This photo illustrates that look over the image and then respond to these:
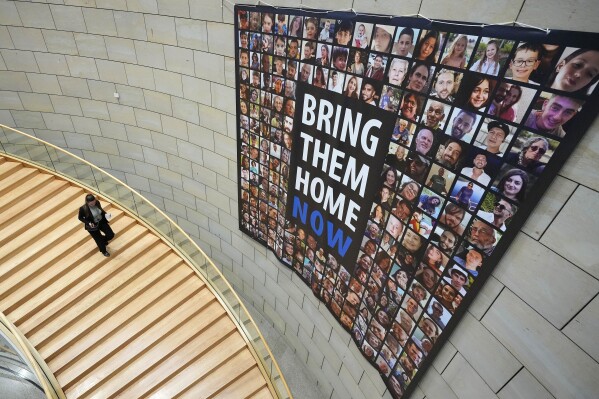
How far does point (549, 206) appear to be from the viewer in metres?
2.71

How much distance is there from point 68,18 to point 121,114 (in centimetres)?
200

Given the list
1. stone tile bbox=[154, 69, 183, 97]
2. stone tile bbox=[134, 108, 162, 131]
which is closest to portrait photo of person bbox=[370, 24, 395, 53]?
stone tile bbox=[154, 69, 183, 97]

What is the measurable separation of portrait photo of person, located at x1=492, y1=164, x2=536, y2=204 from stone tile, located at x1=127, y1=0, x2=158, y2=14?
20.1 ft

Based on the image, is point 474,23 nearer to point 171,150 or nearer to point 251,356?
point 251,356

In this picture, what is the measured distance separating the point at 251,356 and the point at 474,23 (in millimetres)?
5764

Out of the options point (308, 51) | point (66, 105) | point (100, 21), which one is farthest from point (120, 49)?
point (308, 51)

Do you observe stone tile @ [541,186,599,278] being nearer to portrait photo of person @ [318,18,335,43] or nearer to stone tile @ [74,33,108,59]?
portrait photo of person @ [318,18,335,43]

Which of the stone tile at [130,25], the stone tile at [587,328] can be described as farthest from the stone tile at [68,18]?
the stone tile at [587,328]

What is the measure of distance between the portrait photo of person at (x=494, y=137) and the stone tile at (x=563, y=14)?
2.51 ft

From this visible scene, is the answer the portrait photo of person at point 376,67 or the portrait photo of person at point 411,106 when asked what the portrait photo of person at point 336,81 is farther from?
the portrait photo of person at point 411,106

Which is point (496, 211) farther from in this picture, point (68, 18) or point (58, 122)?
point (58, 122)

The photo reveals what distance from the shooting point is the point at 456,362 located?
381 centimetres

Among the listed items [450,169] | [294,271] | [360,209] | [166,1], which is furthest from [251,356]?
[166,1]

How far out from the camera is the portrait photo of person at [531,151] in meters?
2.56
